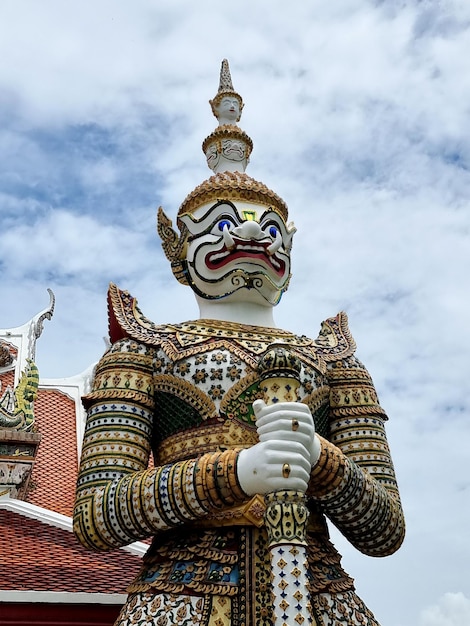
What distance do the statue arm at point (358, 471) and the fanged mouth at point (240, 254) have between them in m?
0.72

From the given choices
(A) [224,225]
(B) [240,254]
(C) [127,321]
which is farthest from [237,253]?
(C) [127,321]

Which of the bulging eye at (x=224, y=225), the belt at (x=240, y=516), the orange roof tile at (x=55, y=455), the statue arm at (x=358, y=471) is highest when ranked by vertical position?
the orange roof tile at (x=55, y=455)

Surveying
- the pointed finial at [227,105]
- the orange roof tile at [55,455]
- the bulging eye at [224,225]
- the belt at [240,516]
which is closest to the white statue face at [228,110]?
the pointed finial at [227,105]

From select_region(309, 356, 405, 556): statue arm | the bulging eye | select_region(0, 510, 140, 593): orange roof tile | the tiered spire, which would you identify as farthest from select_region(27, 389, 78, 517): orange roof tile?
select_region(309, 356, 405, 556): statue arm

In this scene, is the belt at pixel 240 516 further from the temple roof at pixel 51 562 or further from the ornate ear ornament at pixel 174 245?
the temple roof at pixel 51 562

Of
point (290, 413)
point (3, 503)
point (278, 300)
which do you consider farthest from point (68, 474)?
point (290, 413)

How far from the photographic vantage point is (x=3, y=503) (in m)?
6.61

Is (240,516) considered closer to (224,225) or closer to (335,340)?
(335,340)

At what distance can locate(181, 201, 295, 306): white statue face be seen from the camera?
440 centimetres

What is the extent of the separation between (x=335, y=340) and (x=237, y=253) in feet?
2.67

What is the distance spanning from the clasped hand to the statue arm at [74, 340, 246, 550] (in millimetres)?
93

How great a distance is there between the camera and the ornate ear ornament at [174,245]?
15.5 feet

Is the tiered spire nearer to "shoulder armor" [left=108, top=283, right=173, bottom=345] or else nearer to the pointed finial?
the pointed finial

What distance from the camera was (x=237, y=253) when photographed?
440 centimetres
